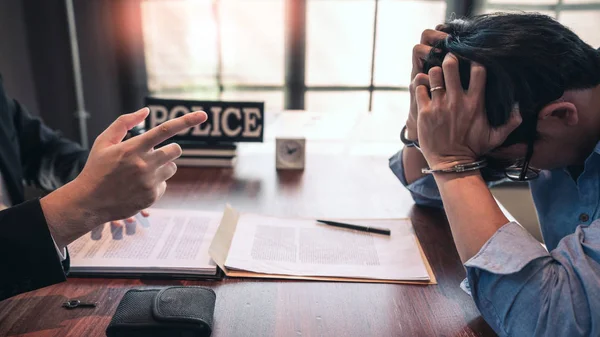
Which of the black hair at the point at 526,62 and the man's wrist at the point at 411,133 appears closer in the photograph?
the black hair at the point at 526,62

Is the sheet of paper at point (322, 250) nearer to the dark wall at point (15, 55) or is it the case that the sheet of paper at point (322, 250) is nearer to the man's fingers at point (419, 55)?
the man's fingers at point (419, 55)

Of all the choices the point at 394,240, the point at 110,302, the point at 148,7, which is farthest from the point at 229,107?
the point at 148,7

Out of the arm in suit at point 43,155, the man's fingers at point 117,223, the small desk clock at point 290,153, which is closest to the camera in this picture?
the man's fingers at point 117,223

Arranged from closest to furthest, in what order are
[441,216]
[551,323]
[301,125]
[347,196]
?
[551,323] → [441,216] → [347,196] → [301,125]

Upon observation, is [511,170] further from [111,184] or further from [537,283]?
[111,184]

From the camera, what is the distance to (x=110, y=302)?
780 mm

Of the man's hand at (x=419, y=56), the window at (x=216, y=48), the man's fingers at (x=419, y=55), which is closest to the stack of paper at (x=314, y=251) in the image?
the man's hand at (x=419, y=56)

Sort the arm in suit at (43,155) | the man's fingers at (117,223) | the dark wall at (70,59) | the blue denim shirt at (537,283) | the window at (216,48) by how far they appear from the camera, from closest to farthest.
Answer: the blue denim shirt at (537,283), the man's fingers at (117,223), the arm in suit at (43,155), the dark wall at (70,59), the window at (216,48)

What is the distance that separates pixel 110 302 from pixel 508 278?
2.03 feet

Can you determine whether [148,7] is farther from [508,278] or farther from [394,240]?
[508,278]

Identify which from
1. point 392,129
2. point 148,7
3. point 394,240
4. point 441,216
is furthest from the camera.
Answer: point 148,7

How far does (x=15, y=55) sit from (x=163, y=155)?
188 centimetres

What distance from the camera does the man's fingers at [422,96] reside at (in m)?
0.89

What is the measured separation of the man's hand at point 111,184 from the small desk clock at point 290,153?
27.6 inches
